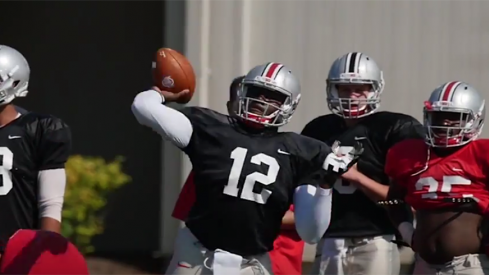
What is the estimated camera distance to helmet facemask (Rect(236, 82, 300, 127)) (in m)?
4.41

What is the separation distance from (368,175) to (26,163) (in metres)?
1.82

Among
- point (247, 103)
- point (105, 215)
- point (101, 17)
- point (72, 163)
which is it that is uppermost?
point (247, 103)

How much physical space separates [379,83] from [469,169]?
97 centimetres

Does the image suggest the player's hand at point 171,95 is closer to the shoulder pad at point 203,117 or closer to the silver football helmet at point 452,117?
the shoulder pad at point 203,117

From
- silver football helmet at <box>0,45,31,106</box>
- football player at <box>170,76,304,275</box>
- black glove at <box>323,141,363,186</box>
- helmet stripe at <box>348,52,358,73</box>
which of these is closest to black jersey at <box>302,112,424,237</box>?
helmet stripe at <box>348,52,358,73</box>

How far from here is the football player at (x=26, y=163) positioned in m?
4.39

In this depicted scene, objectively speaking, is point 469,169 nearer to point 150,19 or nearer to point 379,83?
point 379,83

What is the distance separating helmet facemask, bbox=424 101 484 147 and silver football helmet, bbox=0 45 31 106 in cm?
183

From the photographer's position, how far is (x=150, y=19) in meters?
9.07

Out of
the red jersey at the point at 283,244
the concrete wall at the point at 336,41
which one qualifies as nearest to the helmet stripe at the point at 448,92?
the red jersey at the point at 283,244

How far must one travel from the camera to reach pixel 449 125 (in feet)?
15.7

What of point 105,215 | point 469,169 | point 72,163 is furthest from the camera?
point 105,215

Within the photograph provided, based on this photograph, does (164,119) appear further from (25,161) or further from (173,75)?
(25,161)

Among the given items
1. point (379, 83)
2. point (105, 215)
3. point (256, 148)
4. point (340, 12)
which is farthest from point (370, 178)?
point (105, 215)
